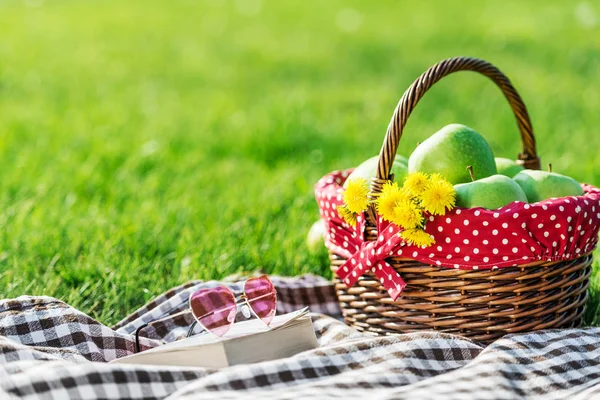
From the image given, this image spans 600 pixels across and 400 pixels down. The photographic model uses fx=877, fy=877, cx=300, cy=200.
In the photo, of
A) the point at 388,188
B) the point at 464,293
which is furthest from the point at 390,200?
the point at 464,293

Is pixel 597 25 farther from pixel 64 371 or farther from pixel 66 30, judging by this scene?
pixel 64 371

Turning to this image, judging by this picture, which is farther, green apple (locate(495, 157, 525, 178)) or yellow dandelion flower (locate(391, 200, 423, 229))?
green apple (locate(495, 157, 525, 178))

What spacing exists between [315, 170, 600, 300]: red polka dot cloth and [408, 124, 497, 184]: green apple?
216mm

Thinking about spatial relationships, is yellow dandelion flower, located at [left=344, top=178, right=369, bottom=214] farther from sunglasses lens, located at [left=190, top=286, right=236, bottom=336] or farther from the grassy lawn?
the grassy lawn

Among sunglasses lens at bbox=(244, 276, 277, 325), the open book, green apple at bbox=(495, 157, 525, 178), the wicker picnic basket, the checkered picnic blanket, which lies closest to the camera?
the checkered picnic blanket

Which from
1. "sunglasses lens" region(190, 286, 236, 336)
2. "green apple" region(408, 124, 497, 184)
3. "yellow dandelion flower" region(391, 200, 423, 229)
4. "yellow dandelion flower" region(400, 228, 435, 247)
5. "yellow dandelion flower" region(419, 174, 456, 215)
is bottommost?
"sunglasses lens" region(190, 286, 236, 336)

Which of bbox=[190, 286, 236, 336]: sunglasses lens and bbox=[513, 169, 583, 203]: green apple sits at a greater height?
bbox=[513, 169, 583, 203]: green apple

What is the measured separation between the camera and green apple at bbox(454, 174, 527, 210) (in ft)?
8.01

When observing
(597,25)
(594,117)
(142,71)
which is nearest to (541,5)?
(597,25)

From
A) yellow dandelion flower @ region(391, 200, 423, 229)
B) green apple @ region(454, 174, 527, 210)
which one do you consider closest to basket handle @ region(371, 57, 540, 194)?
yellow dandelion flower @ region(391, 200, 423, 229)

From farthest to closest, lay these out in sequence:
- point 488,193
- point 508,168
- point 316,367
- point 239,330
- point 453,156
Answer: point 508,168 → point 453,156 → point 488,193 → point 239,330 → point 316,367

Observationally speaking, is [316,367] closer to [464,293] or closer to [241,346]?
[241,346]

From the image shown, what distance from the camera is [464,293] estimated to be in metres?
2.49

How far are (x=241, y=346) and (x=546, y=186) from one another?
3.42 ft
